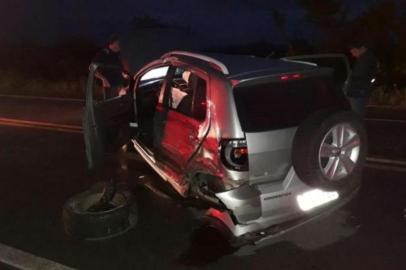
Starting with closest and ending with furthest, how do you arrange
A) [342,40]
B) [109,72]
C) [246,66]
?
[246,66] < [109,72] < [342,40]

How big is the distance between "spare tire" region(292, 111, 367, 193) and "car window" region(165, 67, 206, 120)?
3.44 feet

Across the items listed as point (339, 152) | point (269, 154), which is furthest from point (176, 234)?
point (339, 152)

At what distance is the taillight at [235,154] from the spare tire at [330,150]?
16.5 inches

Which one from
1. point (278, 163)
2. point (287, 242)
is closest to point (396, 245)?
point (287, 242)

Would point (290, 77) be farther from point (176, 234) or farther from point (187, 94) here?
point (176, 234)

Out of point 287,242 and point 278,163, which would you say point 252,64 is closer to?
point 278,163

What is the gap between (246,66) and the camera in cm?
484

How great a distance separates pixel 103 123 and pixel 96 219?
1.24 metres

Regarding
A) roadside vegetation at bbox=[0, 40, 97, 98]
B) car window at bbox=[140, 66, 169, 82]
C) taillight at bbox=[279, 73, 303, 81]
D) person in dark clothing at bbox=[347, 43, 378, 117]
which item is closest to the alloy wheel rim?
taillight at bbox=[279, 73, 303, 81]

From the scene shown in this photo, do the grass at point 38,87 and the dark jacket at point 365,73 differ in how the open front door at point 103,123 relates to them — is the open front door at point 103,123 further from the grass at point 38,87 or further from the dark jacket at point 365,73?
the grass at point 38,87

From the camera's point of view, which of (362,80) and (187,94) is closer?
(187,94)

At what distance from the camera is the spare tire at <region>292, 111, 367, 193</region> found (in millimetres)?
4223

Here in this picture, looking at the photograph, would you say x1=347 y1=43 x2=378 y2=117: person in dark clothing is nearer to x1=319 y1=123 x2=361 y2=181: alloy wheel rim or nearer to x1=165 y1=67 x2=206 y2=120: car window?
x1=165 y1=67 x2=206 y2=120: car window

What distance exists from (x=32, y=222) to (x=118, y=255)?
1.49 meters
